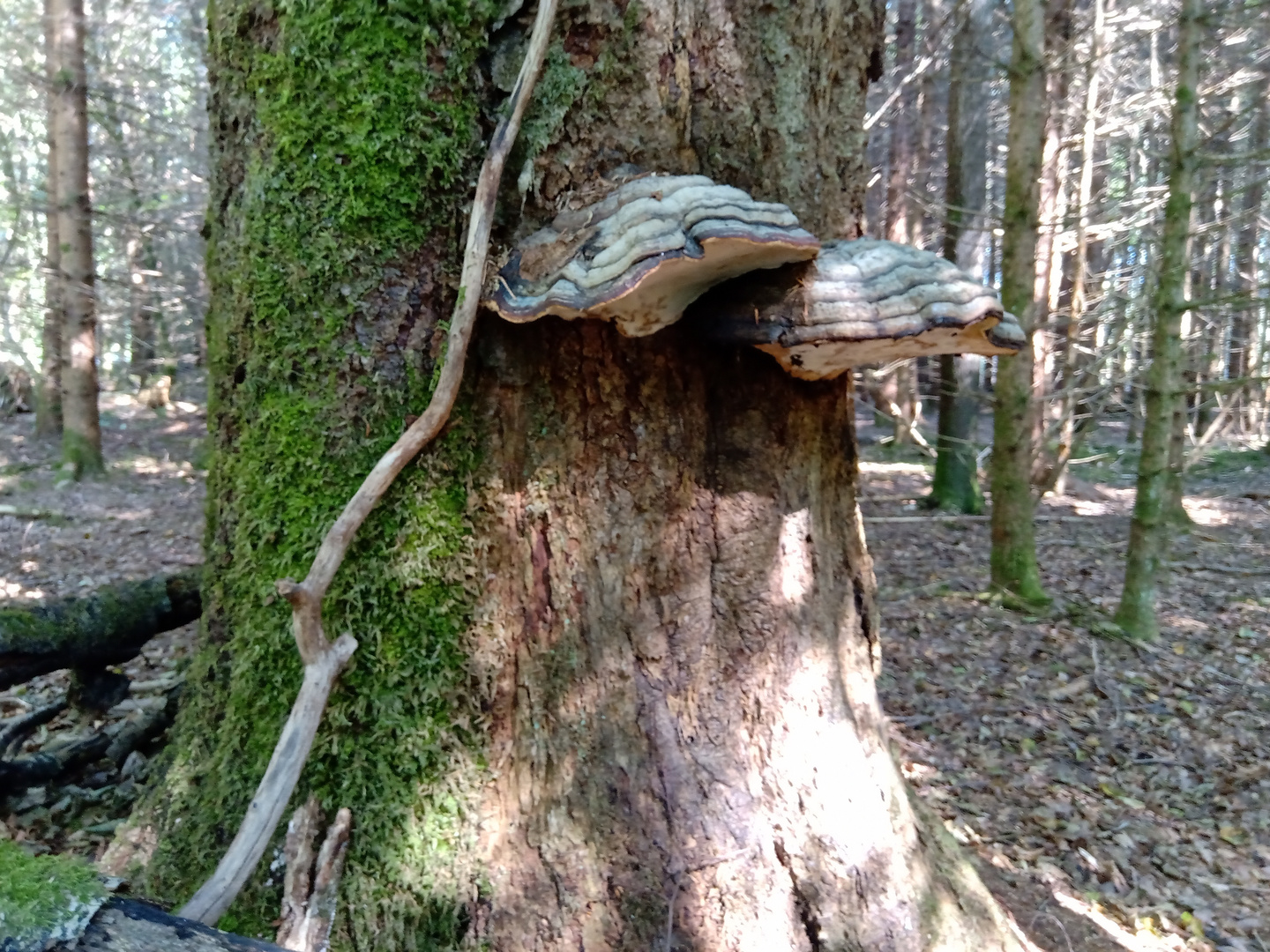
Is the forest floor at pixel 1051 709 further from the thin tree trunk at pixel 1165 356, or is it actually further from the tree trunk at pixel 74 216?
the tree trunk at pixel 74 216

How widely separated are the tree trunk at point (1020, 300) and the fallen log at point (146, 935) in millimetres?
7236

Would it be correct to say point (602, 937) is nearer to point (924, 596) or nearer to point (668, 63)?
point (668, 63)

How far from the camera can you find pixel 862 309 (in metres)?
1.71

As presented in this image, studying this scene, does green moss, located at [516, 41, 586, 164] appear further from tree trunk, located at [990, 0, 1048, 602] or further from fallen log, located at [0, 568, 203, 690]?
tree trunk, located at [990, 0, 1048, 602]

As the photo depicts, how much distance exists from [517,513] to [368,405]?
43 centimetres

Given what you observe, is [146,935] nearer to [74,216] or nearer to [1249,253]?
[74,216]

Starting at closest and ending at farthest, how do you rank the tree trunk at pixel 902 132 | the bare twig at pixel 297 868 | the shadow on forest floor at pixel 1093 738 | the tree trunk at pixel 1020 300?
the bare twig at pixel 297 868
the shadow on forest floor at pixel 1093 738
the tree trunk at pixel 1020 300
the tree trunk at pixel 902 132

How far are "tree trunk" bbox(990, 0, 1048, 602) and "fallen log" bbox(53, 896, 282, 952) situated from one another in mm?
7236

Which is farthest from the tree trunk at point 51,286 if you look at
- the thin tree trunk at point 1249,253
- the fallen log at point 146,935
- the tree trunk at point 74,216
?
the thin tree trunk at point 1249,253

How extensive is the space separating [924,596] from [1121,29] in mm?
8832

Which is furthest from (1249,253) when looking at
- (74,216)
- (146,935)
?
(146,935)

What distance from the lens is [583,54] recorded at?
187 centimetres

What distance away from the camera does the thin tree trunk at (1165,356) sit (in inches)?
248

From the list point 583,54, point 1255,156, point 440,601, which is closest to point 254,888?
point 440,601
